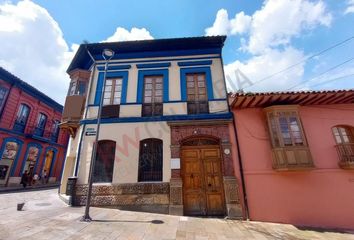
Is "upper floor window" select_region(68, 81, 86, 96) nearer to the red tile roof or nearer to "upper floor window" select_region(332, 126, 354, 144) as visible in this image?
the red tile roof

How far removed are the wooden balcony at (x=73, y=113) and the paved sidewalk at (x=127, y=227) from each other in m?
3.94

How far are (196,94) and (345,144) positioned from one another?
680cm

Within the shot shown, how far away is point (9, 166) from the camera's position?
49.5 feet

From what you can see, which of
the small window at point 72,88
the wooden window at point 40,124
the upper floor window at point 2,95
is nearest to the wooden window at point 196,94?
the small window at point 72,88

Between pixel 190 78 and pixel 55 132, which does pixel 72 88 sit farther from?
pixel 55 132

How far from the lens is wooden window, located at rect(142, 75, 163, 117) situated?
29.1ft

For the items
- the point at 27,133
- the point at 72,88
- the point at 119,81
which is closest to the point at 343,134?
the point at 119,81

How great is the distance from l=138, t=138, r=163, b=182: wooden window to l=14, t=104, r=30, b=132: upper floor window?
1477cm

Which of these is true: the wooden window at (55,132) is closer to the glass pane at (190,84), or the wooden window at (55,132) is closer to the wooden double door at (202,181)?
the glass pane at (190,84)

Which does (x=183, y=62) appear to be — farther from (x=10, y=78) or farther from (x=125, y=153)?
(x=10, y=78)

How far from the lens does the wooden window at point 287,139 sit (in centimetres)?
719

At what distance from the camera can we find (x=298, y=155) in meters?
7.26

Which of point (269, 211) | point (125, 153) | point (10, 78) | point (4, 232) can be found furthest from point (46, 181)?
point (269, 211)

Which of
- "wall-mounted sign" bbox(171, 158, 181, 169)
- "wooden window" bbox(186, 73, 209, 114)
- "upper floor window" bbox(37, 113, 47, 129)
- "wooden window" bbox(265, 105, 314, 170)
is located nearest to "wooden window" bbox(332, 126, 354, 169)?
"wooden window" bbox(265, 105, 314, 170)
